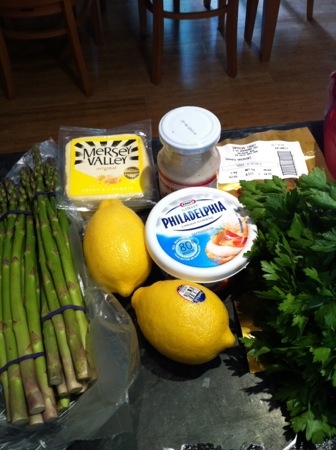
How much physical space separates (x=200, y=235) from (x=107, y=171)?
0.92 feet

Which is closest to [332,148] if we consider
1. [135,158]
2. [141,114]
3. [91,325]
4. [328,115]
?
[328,115]

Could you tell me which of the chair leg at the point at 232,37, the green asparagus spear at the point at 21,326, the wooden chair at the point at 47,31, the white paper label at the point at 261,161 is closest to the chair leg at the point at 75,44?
the wooden chair at the point at 47,31

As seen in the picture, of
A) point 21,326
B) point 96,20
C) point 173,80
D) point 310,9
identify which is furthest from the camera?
point 310,9

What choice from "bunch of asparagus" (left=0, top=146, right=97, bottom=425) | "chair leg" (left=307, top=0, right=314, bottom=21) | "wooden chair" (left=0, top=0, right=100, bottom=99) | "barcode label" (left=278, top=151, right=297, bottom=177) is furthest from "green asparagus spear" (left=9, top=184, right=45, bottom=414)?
"chair leg" (left=307, top=0, right=314, bottom=21)

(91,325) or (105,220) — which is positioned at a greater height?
(105,220)

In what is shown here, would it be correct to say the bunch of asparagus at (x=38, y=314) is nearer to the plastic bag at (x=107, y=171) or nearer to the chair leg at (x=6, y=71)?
the plastic bag at (x=107, y=171)

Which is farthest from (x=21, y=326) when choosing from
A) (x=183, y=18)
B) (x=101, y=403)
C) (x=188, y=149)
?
(x=183, y=18)

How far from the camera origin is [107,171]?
926 mm

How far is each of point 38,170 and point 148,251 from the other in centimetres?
35

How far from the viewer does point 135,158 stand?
95cm

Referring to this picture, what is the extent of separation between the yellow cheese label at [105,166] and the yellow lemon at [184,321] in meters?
0.28

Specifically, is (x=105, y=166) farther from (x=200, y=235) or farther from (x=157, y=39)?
(x=157, y=39)

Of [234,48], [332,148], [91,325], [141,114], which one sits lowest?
[141,114]

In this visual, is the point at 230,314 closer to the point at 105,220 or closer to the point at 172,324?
the point at 172,324
